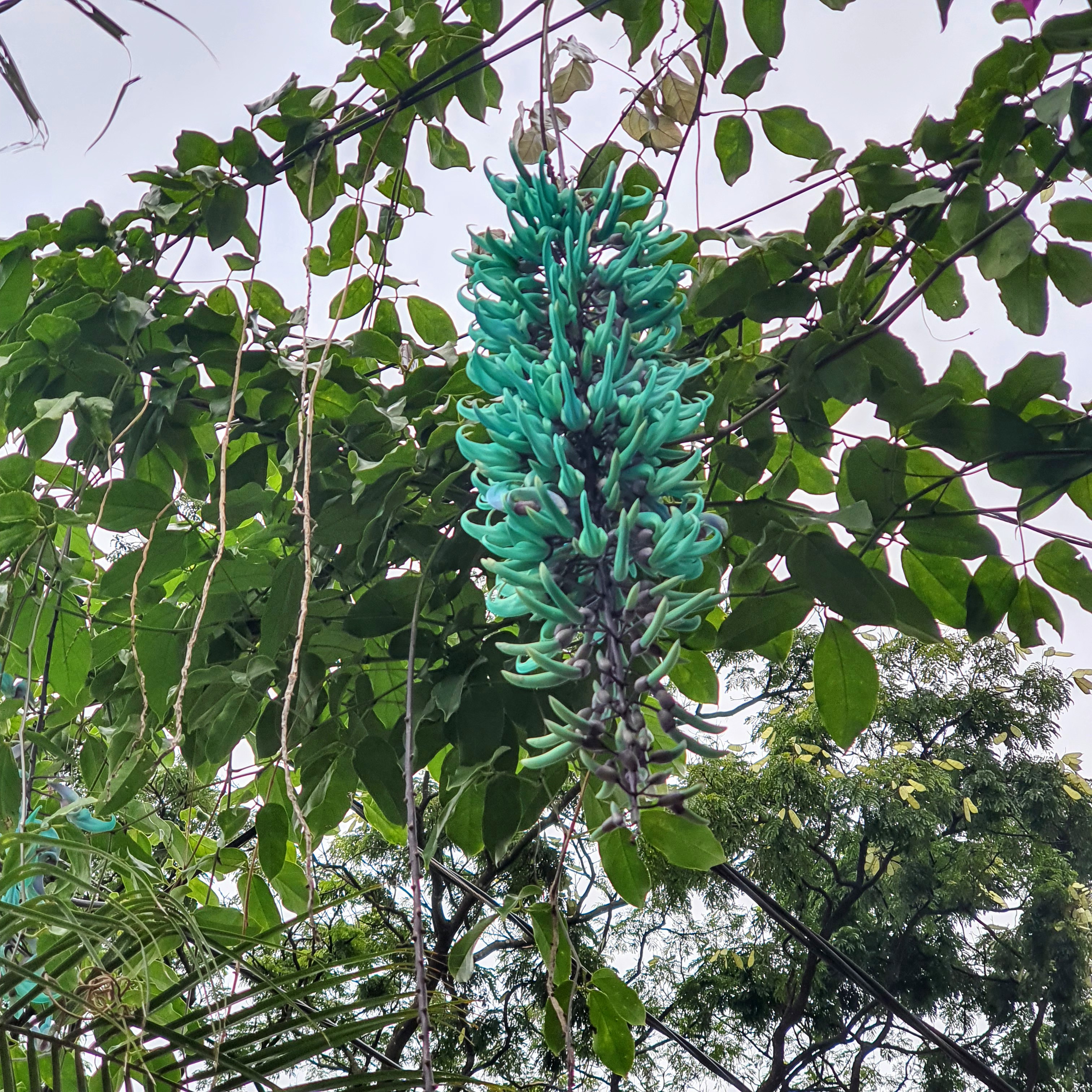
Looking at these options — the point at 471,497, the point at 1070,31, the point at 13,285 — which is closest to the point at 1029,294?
the point at 1070,31

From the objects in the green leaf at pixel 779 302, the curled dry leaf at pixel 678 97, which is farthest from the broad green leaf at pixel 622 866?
the curled dry leaf at pixel 678 97

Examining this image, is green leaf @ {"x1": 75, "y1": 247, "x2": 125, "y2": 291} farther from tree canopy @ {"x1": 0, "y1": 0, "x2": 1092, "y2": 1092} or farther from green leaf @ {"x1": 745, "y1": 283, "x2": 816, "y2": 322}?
green leaf @ {"x1": 745, "y1": 283, "x2": 816, "y2": 322}

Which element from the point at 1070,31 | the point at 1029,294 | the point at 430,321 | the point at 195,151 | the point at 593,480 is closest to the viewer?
the point at 593,480

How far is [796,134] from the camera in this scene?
723 millimetres

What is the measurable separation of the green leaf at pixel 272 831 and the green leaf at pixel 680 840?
0.23 m

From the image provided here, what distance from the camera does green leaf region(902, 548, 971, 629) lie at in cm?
69

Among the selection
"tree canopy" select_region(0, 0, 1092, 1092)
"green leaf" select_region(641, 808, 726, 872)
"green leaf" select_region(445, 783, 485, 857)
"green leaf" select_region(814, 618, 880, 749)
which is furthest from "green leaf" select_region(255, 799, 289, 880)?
"green leaf" select_region(814, 618, 880, 749)

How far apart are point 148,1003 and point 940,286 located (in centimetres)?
70

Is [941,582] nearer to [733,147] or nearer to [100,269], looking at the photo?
[733,147]

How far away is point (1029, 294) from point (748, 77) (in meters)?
0.24

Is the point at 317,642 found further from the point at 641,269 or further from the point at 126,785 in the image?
the point at 641,269

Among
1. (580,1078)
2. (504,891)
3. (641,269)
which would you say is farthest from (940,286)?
(504,891)

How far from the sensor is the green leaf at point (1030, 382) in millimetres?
623

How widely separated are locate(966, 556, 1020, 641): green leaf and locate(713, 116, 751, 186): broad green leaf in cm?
34
